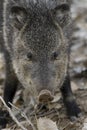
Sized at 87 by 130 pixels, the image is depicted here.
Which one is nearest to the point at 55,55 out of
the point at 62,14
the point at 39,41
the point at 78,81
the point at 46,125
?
the point at 39,41

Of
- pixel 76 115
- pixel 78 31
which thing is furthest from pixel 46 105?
pixel 78 31

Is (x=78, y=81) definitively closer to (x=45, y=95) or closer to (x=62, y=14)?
(x=62, y=14)

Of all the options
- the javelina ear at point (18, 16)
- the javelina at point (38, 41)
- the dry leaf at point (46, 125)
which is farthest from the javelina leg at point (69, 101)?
the javelina ear at point (18, 16)

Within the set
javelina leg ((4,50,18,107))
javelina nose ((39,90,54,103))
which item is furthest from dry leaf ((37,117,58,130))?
javelina leg ((4,50,18,107))

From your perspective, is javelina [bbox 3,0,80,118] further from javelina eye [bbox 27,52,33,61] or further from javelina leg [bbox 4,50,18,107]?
javelina leg [bbox 4,50,18,107]

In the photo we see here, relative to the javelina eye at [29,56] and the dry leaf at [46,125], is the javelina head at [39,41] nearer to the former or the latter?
the javelina eye at [29,56]

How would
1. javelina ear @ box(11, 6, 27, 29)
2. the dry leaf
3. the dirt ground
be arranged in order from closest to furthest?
the dry leaf < javelina ear @ box(11, 6, 27, 29) < the dirt ground

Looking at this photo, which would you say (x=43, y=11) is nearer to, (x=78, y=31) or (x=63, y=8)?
(x=63, y=8)
